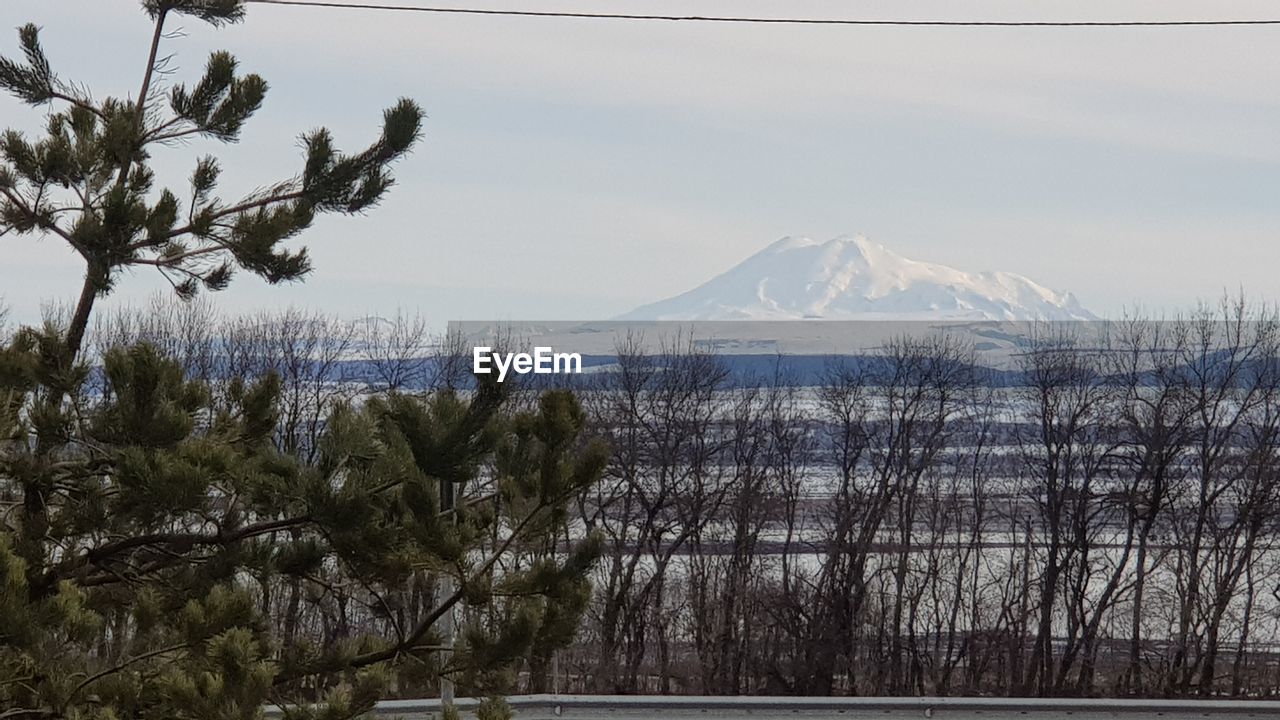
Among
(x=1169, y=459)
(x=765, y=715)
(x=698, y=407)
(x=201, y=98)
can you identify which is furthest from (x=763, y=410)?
(x=201, y=98)

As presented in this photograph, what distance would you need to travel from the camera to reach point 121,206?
27.0ft

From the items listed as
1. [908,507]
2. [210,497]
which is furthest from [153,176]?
[908,507]

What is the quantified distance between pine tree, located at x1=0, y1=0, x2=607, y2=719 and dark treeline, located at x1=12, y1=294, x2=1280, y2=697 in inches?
692

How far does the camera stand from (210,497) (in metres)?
7.20

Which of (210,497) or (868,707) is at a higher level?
(210,497)

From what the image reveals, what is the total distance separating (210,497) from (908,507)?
2837 cm

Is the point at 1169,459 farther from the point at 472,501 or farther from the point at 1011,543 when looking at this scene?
the point at 472,501

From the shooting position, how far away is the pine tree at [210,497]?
6.43m

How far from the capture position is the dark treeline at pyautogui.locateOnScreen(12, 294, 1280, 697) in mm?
29953

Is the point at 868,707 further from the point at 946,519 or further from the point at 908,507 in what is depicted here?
the point at 946,519

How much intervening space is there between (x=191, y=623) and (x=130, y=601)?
1.99 meters

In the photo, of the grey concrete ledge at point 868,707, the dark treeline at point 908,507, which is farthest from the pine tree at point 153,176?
the dark treeline at point 908,507

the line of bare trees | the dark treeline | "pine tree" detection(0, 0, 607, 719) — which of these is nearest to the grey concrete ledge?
"pine tree" detection(0, 0, 607, 719)

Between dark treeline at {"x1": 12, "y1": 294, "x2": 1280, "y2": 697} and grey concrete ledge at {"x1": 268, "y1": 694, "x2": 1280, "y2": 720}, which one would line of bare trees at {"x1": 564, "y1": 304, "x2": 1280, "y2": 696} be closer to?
dark treeline at {"x1": 12, "y1": 294, "x2": 1280, "y2": 697}
